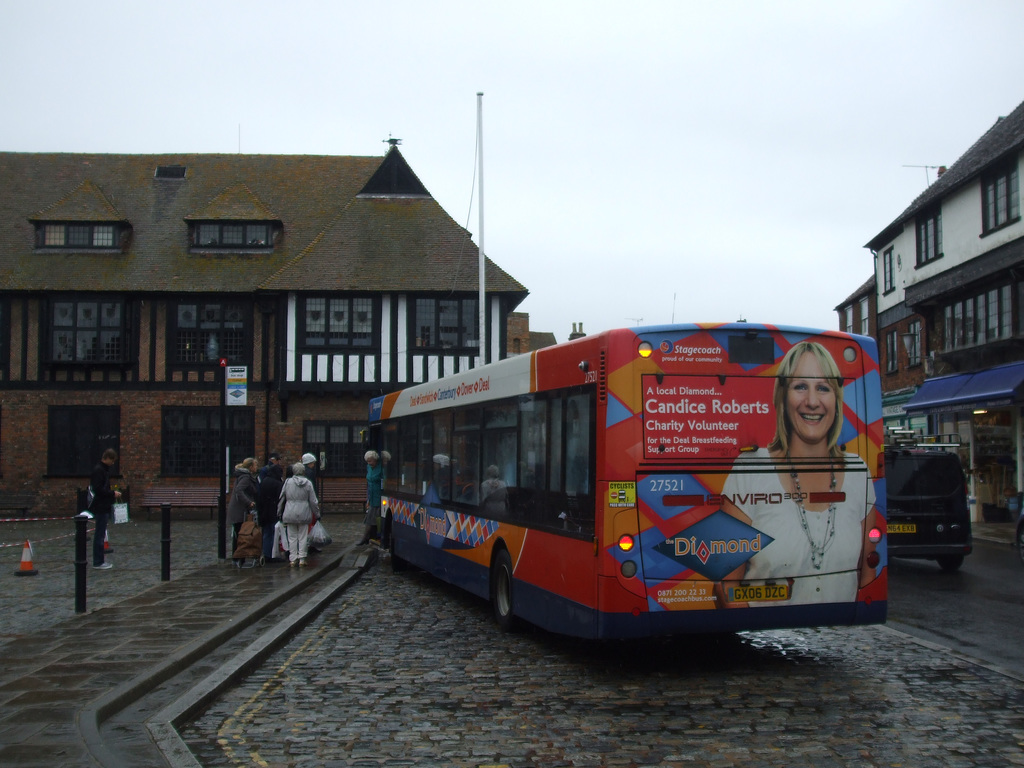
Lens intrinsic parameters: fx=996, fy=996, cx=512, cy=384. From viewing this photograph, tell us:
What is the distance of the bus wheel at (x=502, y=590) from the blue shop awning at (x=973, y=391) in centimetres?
1715

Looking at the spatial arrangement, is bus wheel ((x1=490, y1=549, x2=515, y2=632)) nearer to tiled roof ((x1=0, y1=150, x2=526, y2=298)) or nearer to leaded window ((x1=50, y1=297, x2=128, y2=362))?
tiled roof ((x1=0, y1=150, x2=526, y2=298))

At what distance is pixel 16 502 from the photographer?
29.6 meters

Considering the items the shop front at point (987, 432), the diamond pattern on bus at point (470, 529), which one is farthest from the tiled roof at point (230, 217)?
the diamond pattern on bus at point (470, 529)

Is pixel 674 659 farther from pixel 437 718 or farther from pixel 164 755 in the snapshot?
pixel 164 755

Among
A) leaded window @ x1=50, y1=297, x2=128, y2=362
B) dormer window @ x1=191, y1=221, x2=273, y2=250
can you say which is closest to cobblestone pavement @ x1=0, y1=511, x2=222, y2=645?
leaded window @ x1=50, y1=297, x2=128, y2=362

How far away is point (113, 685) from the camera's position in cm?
708

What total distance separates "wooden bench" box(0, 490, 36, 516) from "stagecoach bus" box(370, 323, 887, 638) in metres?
25.6

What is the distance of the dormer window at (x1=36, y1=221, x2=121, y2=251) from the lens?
32.3 m

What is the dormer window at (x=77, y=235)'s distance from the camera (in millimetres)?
32281

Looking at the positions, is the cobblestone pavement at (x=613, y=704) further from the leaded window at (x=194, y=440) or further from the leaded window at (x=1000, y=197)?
the leaded window at (x=194, y=440)

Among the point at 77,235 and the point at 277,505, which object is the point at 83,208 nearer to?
the point at 77,235

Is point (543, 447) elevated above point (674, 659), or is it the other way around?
point (543, 447)

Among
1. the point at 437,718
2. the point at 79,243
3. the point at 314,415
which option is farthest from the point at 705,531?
the point at 79,243

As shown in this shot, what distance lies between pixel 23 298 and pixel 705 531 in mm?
28859
